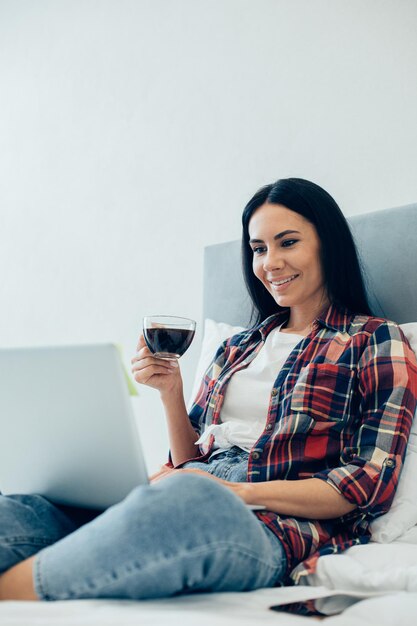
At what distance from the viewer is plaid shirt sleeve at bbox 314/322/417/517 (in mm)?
1222

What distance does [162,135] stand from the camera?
2.46 meters

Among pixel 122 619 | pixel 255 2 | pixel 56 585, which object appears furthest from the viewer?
pixel 255 2

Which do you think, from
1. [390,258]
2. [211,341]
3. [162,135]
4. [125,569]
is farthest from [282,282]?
[162,135]

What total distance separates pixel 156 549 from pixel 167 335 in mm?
484

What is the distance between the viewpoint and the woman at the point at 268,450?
2.94 ft

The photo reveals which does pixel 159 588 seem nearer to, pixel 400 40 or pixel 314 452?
pixel 314 452

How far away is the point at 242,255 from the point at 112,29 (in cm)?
138

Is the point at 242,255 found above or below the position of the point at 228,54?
below

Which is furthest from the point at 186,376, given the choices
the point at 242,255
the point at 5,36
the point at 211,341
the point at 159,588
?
the point at 5,36

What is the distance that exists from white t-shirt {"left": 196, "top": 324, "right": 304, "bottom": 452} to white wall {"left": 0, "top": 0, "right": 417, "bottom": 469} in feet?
1.84

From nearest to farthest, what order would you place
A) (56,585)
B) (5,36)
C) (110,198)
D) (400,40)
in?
(56,585) < (400,40) < (110,198) < (5,36)

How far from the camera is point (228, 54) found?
2256 millimetres

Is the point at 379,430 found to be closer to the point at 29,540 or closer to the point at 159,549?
the point at 159,549

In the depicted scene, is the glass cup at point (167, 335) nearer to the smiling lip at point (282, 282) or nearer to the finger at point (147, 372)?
the finger at point (147, 372)
